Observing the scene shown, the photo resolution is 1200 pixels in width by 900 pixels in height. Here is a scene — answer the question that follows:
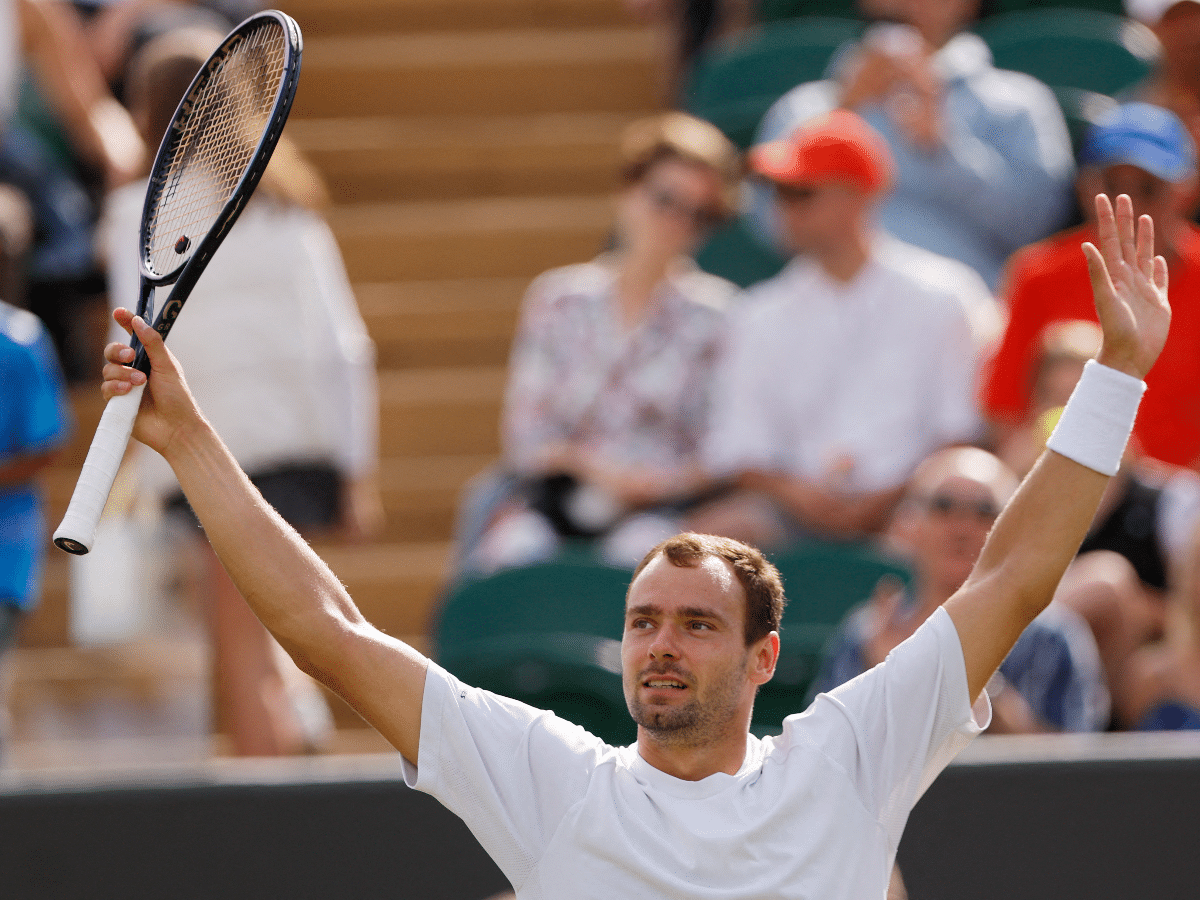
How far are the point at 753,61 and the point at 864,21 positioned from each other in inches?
23.6

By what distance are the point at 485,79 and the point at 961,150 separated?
115 inches

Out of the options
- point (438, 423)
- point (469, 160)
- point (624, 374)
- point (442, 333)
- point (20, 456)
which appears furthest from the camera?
point (469, 160)

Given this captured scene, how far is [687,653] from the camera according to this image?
232 centimetres

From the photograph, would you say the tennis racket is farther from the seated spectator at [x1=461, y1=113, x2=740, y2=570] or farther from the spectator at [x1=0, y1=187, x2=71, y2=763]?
the seated spectator at [x1=461, y1=113, x2=740, y2=570]

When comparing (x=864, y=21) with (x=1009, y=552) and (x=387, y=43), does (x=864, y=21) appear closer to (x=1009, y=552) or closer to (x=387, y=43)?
(x=387, y=43)

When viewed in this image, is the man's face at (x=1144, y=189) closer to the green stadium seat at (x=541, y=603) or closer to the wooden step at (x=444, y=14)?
the green stadium seat at (x=541, y=603)

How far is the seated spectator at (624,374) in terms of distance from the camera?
518cm

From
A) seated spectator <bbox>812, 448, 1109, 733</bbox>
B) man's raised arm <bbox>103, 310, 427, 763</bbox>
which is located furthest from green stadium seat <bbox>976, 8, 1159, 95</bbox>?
man's raised arm <bbox>103, 310, 427, 763</bbox>

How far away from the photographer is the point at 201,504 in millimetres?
2352

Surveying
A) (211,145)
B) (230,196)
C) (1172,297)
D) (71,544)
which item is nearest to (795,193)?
(1172,297)

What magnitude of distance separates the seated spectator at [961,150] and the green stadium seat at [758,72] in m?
0.81

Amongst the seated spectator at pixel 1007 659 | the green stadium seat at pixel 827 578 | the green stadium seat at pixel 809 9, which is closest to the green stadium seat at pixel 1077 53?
the green stadium seat at pixel 809 9

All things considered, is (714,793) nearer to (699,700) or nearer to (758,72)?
(699,700)

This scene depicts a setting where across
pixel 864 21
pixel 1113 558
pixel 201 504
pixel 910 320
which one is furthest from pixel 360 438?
pixel 864 21
